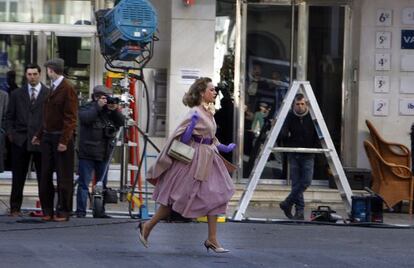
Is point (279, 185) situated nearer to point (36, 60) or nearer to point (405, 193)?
point (405, 193)

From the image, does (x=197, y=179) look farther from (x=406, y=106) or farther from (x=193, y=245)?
(x=406, y=106)

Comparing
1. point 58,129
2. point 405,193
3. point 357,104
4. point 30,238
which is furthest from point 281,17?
point 30,238

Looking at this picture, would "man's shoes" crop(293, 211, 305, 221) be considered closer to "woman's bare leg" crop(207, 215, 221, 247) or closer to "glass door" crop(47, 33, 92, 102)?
"woman's bare leg" crop(207, 215, 221, 247)

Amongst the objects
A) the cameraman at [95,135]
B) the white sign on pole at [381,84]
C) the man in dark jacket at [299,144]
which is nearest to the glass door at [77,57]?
the cameraman at [95,135]

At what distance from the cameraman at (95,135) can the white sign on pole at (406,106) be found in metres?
5.16

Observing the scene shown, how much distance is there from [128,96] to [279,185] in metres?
3.86

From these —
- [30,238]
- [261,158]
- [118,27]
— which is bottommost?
[30,238]

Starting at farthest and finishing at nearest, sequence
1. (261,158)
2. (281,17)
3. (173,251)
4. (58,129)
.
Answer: (281,17) < (261,158) < (58,129) < (173,251)

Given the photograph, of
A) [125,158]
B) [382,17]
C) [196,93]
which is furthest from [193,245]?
[382,17]

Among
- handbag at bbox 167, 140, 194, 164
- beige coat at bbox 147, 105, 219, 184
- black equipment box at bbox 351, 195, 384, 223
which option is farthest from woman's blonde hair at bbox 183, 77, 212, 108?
black equipment box at bbox 351, 195, 384, 223

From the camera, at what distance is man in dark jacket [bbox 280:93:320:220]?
41.8 ft

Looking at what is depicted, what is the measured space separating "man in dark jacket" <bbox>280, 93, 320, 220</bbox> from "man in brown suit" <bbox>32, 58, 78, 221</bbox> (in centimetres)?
300

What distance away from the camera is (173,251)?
9.39 meters

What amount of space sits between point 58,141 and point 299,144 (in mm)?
3296
